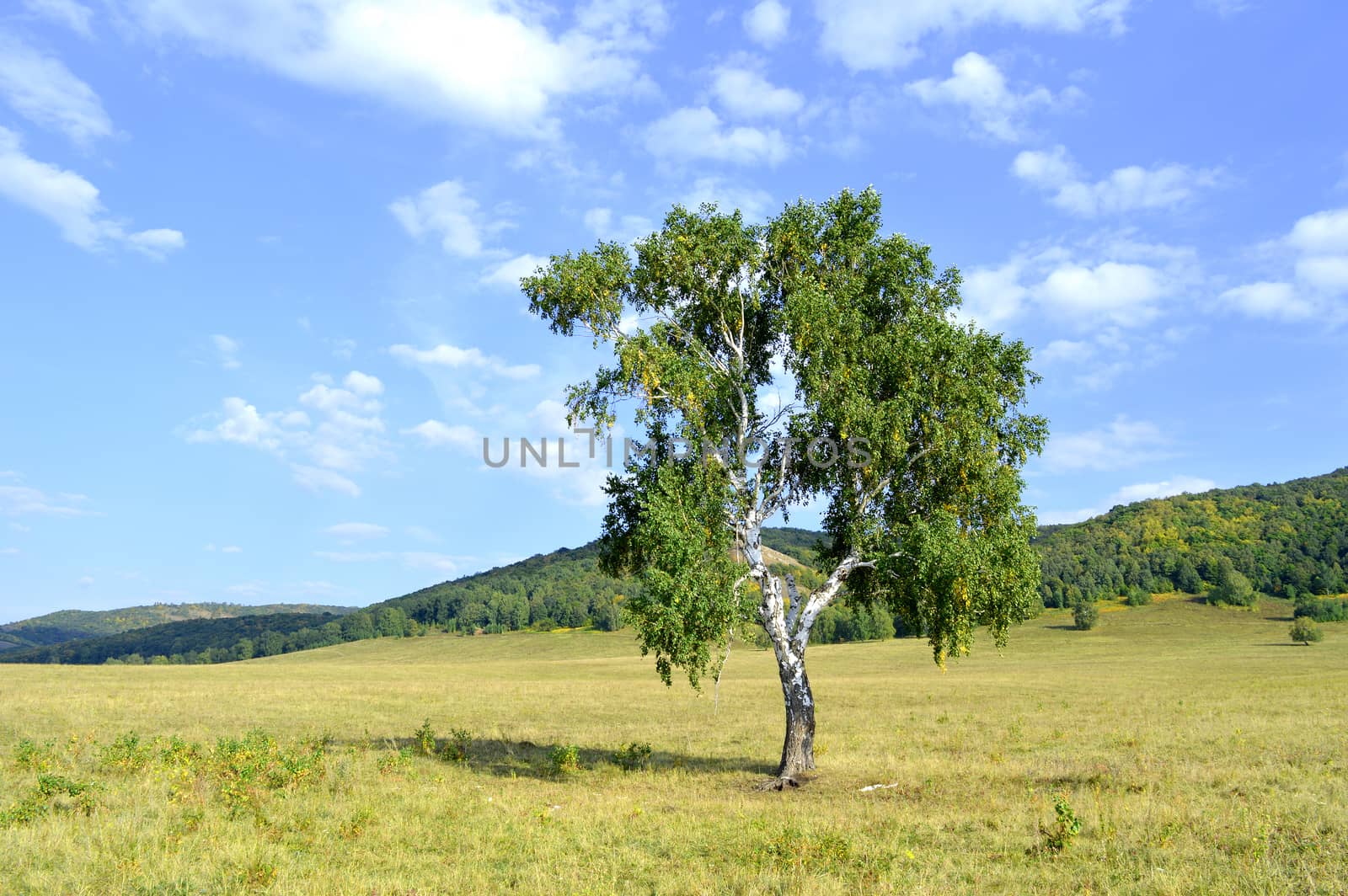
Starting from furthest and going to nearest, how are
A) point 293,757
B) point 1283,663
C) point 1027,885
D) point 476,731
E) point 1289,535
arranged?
point 1289,535
point 1283,663
point 476,731
point 293,757
point 1027,885

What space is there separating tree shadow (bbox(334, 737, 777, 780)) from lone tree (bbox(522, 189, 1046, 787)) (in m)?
3.37

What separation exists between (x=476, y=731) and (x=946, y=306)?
28077 mm

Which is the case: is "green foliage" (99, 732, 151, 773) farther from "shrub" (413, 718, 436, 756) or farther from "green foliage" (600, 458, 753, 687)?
"green foliage" (600, 458, 753, 687)

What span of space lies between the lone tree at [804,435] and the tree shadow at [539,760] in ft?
11.1

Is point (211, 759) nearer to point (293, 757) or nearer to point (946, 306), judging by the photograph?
A: point (293, 757)

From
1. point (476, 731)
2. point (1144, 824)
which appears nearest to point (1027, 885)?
point (1144, 824)

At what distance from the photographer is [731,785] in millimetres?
23781

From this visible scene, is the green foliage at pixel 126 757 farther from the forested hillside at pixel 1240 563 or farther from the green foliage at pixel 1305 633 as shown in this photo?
the forested hillside at pixel 1240 563

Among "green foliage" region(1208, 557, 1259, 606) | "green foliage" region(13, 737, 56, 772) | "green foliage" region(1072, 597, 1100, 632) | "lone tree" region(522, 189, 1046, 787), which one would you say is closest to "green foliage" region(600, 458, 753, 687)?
"lone tree" region(522, 189, 1046, 787)

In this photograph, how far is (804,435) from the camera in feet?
83.6

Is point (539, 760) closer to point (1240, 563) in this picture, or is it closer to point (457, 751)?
point (457, 751)

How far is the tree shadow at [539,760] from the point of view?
26.6 metres

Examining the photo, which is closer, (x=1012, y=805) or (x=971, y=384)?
(x=1012, y=805)

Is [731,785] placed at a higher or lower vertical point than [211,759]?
lower
